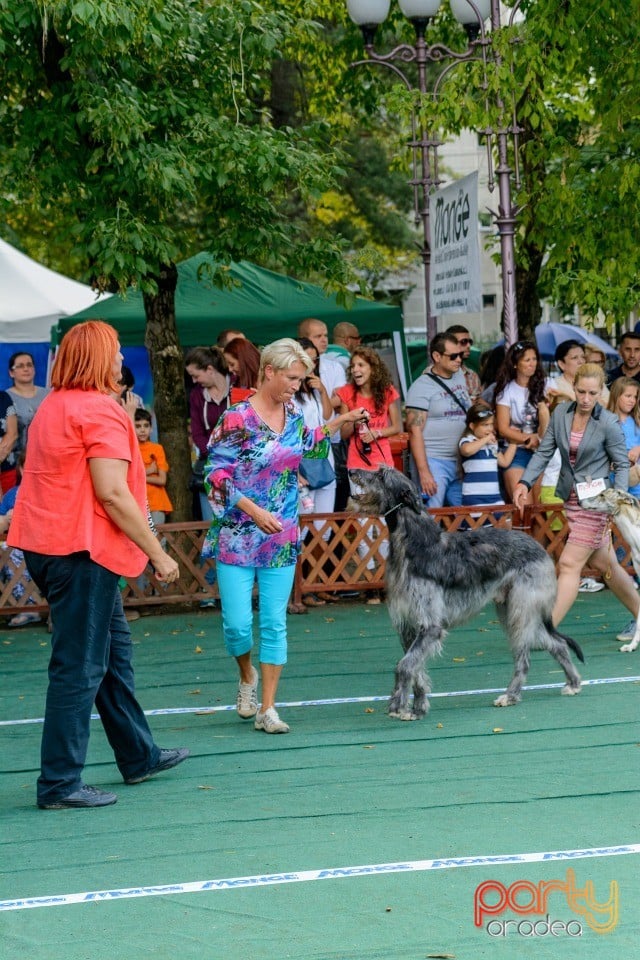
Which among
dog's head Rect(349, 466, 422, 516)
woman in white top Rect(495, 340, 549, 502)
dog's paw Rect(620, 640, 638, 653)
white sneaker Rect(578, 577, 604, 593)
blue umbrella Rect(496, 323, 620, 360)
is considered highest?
blue umbrella Rect(496, 323, 620, 360)

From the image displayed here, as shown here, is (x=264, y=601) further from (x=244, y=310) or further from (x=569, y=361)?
(x=244, y=310)

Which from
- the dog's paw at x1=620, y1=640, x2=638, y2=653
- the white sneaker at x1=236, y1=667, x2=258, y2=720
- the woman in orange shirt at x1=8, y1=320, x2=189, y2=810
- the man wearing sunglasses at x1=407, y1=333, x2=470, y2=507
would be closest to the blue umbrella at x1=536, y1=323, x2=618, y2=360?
the man wearing sunglasses at x1=407, y1=333, x2=470, y2=507

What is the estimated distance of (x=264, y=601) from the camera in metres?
7.64

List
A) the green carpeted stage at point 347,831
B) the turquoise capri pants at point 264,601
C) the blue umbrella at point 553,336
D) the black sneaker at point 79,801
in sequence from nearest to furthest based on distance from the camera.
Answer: the green carpeted stage at point 347,831 < the black sneaker at point 79,801 < the turquoise capri pants at point 264,601 < the blue umbrella at point 553,336

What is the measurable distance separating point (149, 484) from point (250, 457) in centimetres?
530

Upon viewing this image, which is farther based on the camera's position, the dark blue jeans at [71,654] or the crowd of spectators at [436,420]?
the crowd of spectators at [436,420]

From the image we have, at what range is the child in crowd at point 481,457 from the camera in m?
12.0

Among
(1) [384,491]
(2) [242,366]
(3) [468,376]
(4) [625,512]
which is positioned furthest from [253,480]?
(3) [468,376]

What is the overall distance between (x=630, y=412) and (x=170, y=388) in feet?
14.1

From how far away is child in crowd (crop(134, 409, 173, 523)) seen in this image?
12.5m

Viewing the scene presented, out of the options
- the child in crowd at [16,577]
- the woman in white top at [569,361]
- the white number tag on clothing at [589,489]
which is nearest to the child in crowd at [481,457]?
the woman in white top at [569,361]

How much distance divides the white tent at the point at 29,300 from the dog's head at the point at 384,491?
901 centimetres

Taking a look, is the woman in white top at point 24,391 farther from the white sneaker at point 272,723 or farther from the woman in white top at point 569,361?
the white sneaker at point 272,723

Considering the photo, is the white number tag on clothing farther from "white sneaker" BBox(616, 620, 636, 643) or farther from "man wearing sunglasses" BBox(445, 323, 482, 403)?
"man wearing sunglasses" BBox(445, 323, 482, 403)
